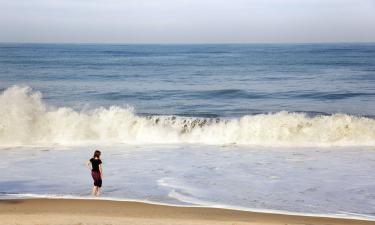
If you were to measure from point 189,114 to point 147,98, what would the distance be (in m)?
6.45

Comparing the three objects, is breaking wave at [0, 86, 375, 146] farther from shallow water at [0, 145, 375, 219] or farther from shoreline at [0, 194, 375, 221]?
shoreline at [0, 194, 375, 221]

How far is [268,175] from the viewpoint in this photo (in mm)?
14078

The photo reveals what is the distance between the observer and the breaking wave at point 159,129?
69.6 ft

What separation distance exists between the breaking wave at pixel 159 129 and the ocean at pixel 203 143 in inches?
1.6

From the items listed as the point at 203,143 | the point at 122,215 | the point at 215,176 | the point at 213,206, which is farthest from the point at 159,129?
the point at 122,215

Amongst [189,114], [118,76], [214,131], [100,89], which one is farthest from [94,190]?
[118,76]

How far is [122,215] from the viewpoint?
33.0 feet

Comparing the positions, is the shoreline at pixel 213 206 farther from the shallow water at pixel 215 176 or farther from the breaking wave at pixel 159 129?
the breaking wave at pixel 159 129

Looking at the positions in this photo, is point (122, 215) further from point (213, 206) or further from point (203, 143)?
point (203, 143)

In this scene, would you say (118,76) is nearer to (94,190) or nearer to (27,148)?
(27,148)

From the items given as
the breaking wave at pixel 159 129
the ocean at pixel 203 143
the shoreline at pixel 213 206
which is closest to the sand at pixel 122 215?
the shoreline at pixel 213 206

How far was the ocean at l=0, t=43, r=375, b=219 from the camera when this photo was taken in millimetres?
12194

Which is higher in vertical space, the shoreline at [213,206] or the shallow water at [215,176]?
the shoreline at [213,206]

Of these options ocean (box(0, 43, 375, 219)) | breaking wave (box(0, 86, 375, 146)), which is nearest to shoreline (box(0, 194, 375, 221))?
ocean (box(0, 43, 375, 219))
